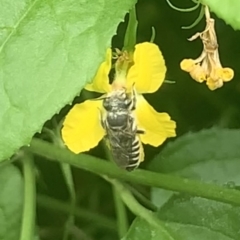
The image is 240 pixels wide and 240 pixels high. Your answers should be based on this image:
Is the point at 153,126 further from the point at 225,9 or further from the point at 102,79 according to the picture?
the point at 225,9

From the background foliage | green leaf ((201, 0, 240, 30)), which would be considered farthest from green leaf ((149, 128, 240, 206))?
green leaf ((201, 0, 240, 30))

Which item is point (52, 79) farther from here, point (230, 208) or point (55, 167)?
point (55, 167)

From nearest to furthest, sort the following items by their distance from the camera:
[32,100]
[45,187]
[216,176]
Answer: [32,100], [216,176], [45,187]

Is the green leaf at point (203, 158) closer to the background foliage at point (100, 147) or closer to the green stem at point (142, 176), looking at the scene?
the background foliage at point (100, 147)

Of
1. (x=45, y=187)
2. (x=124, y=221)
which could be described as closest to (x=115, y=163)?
(x=124, y=221)

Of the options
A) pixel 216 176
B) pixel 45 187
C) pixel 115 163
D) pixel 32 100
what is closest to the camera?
pixel 32 100

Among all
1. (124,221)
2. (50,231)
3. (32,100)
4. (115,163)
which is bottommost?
(50,231)

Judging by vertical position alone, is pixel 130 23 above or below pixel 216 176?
above

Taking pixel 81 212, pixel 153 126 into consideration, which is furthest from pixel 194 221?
pixel 81 212

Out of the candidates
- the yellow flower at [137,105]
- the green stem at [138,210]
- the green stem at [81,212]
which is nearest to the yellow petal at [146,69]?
the yellow flower at [137,105]
